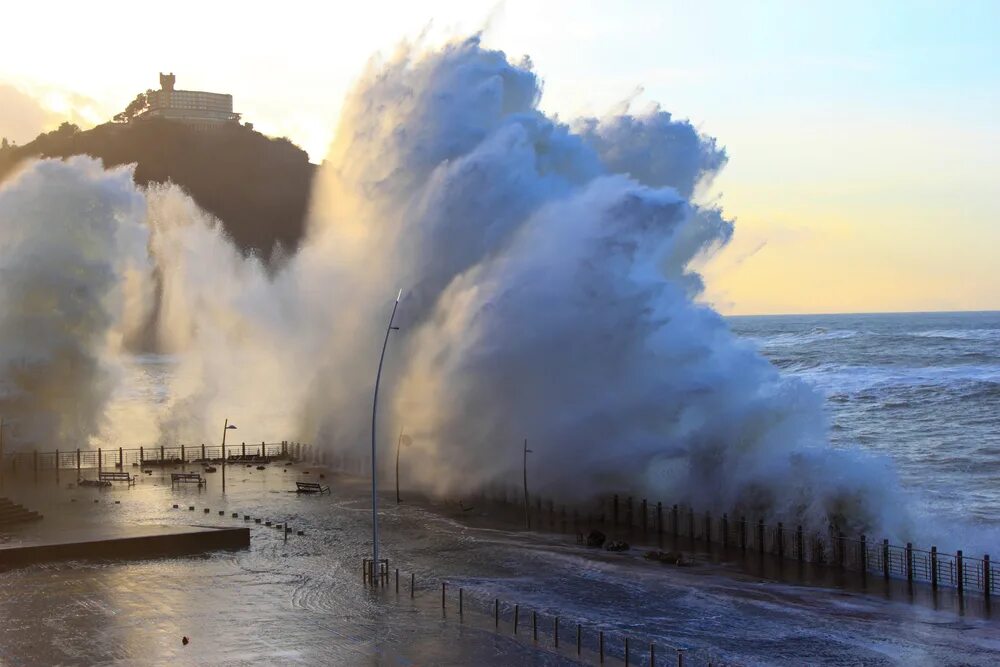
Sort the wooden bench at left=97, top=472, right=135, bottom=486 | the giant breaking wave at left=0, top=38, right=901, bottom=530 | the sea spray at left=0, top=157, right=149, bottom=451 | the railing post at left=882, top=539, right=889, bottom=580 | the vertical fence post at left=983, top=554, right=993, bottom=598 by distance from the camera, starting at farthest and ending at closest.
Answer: the sea spray at left=0, top=157, right=149, bottom=451 < the wooden bench at left=97, top=472, right=135, bottom=486 < the giant breaking wave at left=0, top=38, right=901, bottom=530 < the railing post at left=882, top=539, right=889, bottom=580 < the vertical fence post at left=983, top=554, right=993, bottom=598

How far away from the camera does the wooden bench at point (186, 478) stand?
47175 mm

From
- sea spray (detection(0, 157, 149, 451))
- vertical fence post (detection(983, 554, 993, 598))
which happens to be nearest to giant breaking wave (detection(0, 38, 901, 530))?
sea spray (detection(0, 157, 149, 451))

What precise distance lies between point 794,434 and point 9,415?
1422 inches

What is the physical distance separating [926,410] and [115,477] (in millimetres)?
52781

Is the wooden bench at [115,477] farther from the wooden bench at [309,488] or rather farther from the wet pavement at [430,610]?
the wet pavement at [430,610]

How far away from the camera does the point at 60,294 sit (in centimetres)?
5541

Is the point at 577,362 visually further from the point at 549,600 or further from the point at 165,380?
the point at 165,380

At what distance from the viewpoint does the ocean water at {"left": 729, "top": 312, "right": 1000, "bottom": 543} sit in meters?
45.0

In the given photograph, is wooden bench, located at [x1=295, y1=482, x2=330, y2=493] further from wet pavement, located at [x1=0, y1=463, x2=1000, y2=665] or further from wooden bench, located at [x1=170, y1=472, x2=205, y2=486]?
wet pavement, located at [x1=0, y1=463, x2=1000, y2=665]

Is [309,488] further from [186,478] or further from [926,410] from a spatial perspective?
[926,410]

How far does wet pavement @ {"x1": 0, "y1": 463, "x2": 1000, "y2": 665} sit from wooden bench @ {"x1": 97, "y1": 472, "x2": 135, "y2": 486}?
12.4 m

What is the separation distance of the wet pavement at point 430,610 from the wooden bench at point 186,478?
12220 mm

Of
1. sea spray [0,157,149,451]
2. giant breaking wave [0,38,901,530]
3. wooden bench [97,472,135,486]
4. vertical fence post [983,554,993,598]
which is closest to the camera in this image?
vertical fence post [983,554,993,598]

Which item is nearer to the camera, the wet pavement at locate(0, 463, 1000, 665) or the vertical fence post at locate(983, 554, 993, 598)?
the wet pavement at locate(0, 463, 1000, 665)
